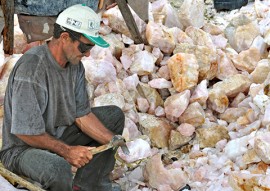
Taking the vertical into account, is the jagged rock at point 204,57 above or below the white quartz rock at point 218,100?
above

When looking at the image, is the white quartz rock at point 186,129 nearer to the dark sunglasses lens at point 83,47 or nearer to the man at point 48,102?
the man at point 48,102

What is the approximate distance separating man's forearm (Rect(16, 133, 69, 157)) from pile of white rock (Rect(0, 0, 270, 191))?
37.8 inches

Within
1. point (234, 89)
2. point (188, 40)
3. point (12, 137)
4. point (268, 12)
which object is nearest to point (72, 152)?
point (12, 137)

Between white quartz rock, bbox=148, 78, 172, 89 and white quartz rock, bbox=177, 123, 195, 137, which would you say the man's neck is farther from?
white quartz rock, bbox=148, 78, 172, 89

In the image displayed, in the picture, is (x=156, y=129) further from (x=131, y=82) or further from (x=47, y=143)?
(x=47, y=143)

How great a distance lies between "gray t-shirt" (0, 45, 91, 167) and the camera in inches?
109

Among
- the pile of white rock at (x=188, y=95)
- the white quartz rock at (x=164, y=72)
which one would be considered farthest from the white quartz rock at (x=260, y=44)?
the white quartz rock at (x=164, y=72)

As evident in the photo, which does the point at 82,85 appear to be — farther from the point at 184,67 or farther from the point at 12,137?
the point at 184,67

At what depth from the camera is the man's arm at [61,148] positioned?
285 cm

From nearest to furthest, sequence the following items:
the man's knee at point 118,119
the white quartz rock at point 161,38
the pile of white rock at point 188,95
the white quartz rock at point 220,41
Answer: the man's knee at point 118,119
the pile of white rock at point 188,95
the white quartz rock at point 161,38
the white quartz rock at point 220,41

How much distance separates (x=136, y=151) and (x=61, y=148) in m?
1.08

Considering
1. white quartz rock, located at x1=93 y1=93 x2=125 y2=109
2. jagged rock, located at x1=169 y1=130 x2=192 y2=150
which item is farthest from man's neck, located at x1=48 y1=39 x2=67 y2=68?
jagged rock, located at x1=169 y1=130 x2=192 y2=150

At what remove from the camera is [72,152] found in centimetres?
288

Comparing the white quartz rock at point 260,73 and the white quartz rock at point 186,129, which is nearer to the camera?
the white quartz rock at point 186,129
